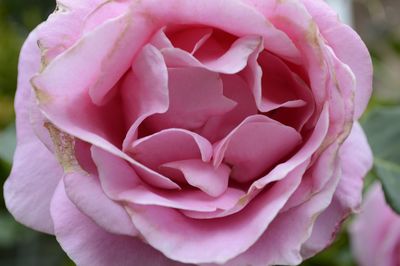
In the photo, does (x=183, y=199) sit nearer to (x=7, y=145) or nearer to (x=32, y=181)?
(x=32, y=181)

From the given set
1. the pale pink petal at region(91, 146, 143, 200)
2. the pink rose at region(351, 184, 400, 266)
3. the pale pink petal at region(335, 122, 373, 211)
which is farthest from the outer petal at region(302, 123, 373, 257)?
the pink rose at region(351, 184, 400, 266)

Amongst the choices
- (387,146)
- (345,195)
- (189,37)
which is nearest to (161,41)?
(189,37)

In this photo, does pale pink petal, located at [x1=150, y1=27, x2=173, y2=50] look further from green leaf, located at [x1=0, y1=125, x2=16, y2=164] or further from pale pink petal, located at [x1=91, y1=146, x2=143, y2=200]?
green leaf, located at [x1=0, y1=125, x2=16, y2=164]

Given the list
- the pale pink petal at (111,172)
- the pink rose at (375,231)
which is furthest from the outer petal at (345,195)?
the pink rose at (375,231)

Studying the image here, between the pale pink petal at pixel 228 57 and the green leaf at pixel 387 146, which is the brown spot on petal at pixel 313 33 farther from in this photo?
the green leaf at pixel 387 146

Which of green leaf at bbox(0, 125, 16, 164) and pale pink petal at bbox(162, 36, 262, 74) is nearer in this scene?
pale pink petal at bbox(162, 36, 262, 74)

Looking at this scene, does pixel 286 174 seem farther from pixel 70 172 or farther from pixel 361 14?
pixel 361 14

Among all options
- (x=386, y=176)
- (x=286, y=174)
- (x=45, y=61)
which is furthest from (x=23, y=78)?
(x=386, y=176)

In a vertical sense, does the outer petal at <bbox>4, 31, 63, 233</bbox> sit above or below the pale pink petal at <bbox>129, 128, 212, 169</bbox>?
below
